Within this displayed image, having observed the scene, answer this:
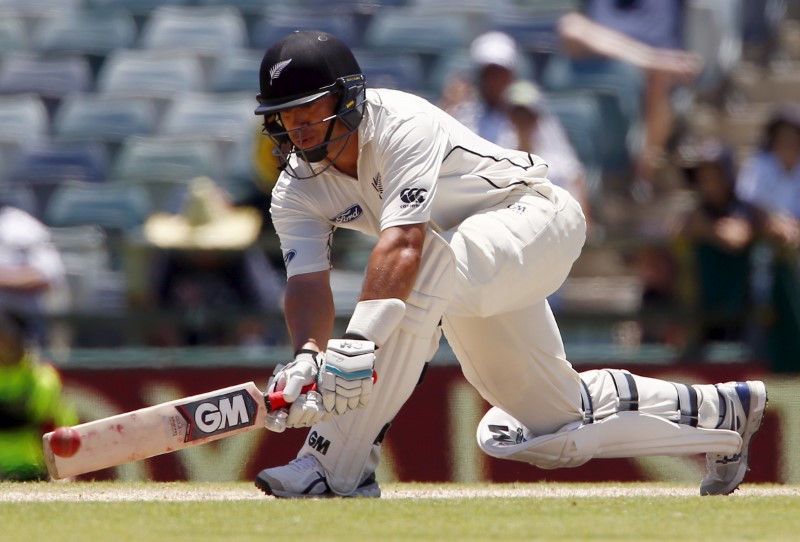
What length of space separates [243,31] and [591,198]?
380cm

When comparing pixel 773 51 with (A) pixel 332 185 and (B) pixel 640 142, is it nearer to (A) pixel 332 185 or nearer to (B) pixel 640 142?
(B) pixel 640 142

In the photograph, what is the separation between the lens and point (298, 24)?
10.6 m

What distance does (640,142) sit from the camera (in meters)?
9.11

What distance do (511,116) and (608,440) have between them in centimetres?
351

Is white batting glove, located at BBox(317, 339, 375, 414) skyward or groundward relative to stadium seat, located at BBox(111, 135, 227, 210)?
skyward

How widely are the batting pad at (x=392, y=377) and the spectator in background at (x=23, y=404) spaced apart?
8.36ft

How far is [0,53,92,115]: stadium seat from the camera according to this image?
1088 cm

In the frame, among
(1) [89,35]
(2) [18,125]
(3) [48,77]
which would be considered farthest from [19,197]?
(1) [89,35]

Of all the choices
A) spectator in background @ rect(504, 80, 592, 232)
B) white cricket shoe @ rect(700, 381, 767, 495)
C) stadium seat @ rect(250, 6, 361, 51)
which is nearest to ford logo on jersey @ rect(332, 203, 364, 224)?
white cricket shoe @ rect(700, 381, 767, 495)

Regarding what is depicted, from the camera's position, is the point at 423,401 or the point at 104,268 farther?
the point at 104,268

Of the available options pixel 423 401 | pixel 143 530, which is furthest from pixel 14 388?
pixel 143 530

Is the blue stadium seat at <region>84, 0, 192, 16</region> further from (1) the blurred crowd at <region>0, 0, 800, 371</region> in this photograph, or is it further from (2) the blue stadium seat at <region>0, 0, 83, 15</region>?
(2) the blue stadium seat at <region>0, 0, 83, 15</region>

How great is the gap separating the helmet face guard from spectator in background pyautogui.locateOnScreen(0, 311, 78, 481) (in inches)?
108

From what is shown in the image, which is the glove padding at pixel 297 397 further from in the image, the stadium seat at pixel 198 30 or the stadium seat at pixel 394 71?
the stadium seat at pixel 198 30
